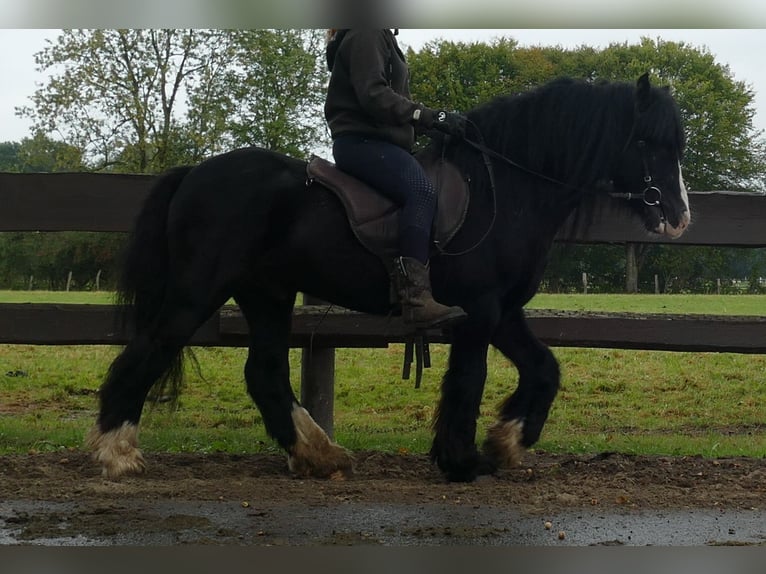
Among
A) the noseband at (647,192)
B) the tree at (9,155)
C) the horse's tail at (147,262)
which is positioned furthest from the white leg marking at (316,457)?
the tree at (9,155)

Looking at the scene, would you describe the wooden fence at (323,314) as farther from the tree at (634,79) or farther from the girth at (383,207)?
the girth at (383,207)

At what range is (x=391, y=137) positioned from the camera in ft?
17.9

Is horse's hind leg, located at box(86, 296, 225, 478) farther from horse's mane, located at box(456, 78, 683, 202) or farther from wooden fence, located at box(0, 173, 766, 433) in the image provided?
horse's mane, located at box(456, 78, 683, 202)

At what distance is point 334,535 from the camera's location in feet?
13.6

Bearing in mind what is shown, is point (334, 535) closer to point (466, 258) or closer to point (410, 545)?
point (410, 545)

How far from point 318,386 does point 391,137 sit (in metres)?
2.24

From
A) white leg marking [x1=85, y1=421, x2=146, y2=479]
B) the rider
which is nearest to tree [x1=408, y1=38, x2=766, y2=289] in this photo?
the rider

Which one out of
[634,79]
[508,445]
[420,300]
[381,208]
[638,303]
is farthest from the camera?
[638,303]

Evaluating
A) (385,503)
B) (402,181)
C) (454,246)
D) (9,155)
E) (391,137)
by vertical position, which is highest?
(9,155)

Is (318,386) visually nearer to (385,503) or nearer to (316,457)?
(316,457)

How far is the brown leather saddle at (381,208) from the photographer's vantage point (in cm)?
536

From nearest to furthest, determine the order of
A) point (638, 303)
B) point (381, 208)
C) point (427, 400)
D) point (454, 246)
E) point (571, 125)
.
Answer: point (381, 208) → point (454, 246) → point (571, 125) → point (638, 303) → point (427, 400)

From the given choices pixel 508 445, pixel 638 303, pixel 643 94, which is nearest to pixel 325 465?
pixel 508 445

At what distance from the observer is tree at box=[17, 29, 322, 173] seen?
7.88 metres
